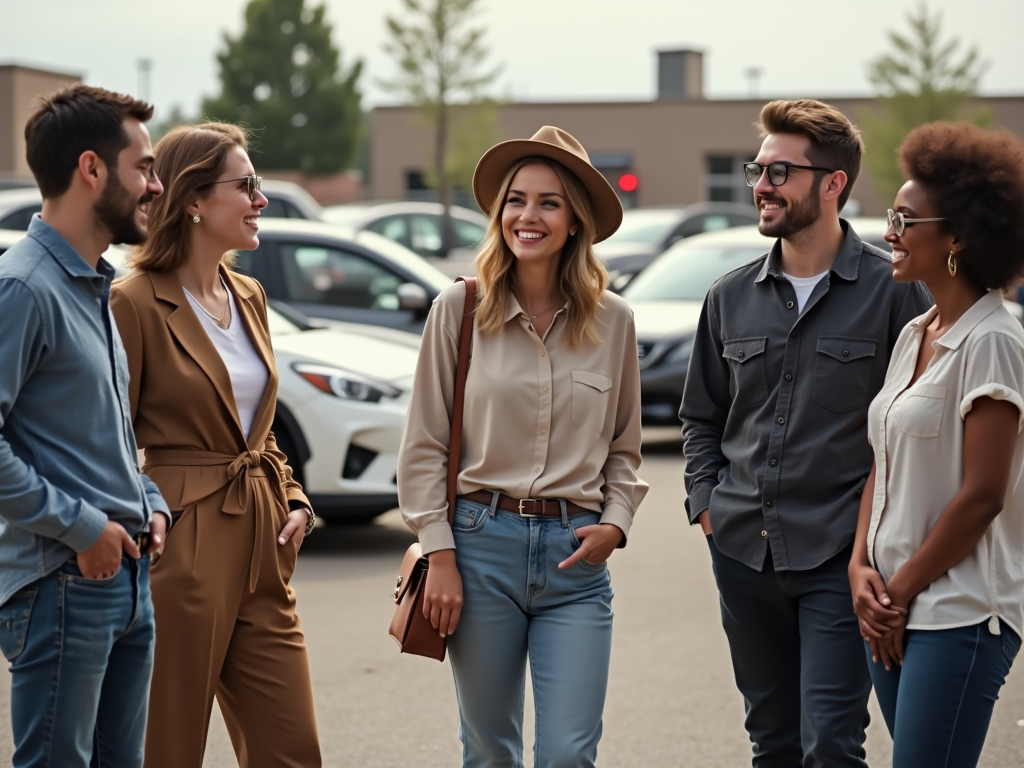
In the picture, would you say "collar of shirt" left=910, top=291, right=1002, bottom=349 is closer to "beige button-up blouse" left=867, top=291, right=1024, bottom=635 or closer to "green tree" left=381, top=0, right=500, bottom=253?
"beige button-up blouse" left=867, top=291, right=1024, bottom=635

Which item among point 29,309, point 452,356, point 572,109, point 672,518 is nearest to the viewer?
point 29,309

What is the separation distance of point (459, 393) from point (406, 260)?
303 inches

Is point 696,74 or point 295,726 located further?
point 696,74

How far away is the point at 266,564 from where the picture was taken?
12.6 feet

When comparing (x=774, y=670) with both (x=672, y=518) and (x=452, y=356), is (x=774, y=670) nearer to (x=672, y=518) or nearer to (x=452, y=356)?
(x=452, y=356)

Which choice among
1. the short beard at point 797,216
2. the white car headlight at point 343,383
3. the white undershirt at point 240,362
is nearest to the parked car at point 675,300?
the white car headlight at point 343,383

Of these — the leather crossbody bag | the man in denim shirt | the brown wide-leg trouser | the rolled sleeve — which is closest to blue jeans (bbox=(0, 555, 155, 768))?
the man in denim shirt

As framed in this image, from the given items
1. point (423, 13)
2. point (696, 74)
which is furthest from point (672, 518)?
point (696, 74)

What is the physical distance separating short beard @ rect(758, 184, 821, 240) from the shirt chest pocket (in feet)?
1.20

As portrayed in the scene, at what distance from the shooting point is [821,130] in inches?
155

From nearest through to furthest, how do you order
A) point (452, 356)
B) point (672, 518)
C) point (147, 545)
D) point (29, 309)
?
point (29, 309), point (147, 545), point (452, 356), point (672, 518)

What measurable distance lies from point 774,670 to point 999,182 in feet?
4.94

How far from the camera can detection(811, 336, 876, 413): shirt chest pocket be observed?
3797 mm

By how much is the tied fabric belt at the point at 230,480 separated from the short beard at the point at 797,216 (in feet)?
5.23
